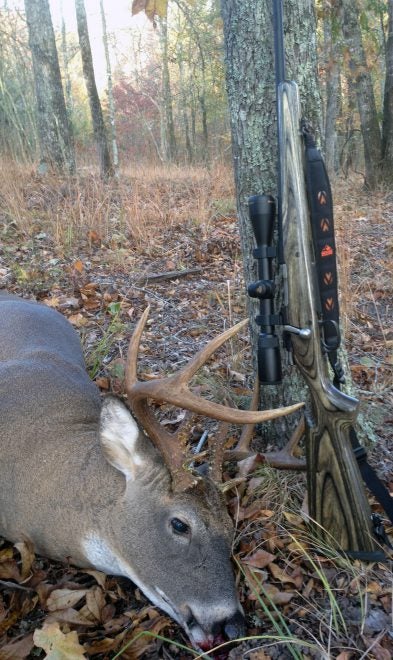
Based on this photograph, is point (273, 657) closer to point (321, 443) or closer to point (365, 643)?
point (365, 643)

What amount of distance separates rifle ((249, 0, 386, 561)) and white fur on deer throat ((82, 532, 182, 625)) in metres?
0.79

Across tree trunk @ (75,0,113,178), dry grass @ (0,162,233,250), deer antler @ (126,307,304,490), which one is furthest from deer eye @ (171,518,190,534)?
tree trunk @ (75,0,113,178)

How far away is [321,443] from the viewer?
229cm

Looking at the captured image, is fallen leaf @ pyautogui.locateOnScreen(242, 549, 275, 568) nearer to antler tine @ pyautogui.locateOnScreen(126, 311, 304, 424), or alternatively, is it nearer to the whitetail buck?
the whitetail buck

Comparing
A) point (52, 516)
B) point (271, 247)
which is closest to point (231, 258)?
point (271, 247)

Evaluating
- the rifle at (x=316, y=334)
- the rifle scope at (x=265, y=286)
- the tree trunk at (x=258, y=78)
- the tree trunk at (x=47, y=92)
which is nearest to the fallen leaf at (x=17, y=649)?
the rifle at (x=316, y=334)

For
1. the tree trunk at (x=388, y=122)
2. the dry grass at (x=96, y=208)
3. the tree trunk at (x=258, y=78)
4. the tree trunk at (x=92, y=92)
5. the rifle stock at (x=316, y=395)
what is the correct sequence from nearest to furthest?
the rifle stock at (x=316, y=395) < the tree trunk at (x=258, y=78) < the dry grass at (x=96, y=208) < the tree trunk at (x=388, y=122) < the tree trunk at (x=92, y=92)

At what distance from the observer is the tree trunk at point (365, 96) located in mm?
10539

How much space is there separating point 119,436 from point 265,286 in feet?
3.12

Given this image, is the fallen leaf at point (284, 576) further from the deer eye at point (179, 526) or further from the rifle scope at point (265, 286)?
the rifle scope at point (265, 286)

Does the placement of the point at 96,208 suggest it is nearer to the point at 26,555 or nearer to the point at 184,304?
the point at 184,304

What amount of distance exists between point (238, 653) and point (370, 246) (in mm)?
5646

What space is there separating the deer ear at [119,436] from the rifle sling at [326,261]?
937 mm

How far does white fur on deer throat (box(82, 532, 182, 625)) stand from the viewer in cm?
225
